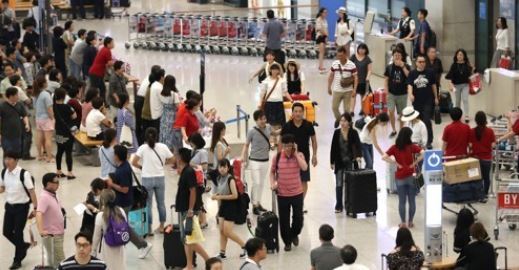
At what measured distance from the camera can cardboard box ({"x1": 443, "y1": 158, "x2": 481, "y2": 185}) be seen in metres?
19.5

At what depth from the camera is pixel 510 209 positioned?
1914 centimetres

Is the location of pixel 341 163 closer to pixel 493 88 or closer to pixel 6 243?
pixel 6 243

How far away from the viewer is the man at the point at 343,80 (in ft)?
82.4

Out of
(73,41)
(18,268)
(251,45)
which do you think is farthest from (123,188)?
(251,45)

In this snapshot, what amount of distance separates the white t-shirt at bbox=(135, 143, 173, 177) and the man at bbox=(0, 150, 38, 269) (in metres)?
1.72

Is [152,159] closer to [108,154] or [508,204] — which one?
[108,154]

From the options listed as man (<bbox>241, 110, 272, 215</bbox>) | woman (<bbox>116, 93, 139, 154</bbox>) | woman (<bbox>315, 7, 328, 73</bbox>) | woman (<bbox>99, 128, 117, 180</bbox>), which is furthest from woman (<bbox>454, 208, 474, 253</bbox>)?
woman (<bbox>315, 7, 328, 73</bbox>)

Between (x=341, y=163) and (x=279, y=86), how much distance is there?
14.3 ft

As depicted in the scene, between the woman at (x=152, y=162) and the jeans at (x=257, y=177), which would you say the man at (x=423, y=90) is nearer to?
the jeans at (x=257, y=177)

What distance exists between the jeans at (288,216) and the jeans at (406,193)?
4.87ft

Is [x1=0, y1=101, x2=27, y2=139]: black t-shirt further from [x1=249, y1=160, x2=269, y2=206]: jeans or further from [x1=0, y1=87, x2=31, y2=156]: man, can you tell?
[x1=249, y1=160, x2=269, y2=206]: jeans

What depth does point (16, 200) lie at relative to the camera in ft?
58.6

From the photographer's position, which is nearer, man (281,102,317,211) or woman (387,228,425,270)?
woman (387,228,425,270)

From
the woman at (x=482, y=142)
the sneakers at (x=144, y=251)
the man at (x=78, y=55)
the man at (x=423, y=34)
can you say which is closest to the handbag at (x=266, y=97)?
the woman at (x=482, y=142)
